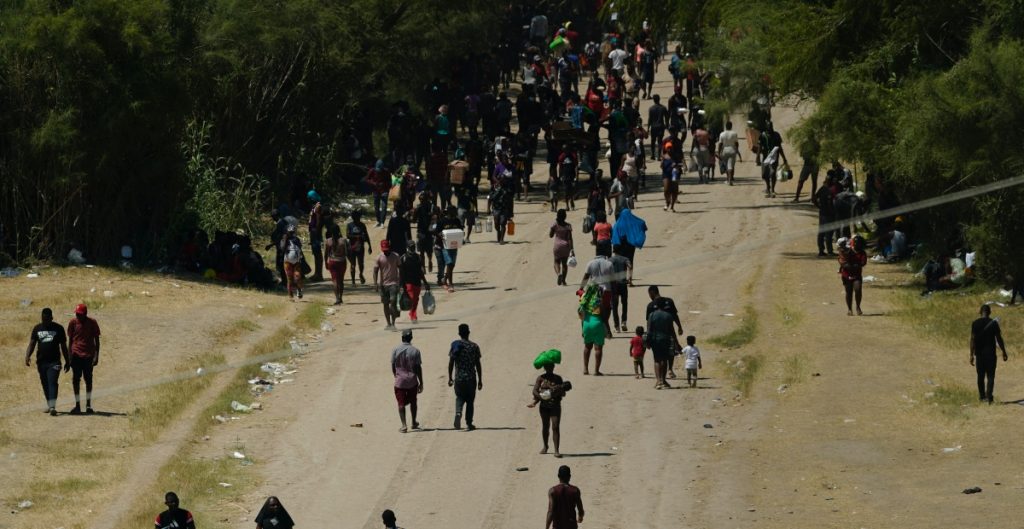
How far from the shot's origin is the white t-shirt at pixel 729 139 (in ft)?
125

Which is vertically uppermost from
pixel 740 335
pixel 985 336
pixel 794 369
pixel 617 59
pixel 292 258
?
pixel 617 59

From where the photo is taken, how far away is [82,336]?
2123 cm

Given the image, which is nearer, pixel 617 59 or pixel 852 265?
pixel 852 265

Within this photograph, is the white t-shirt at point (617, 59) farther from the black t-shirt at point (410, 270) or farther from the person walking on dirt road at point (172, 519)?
the person walking on dirt road at point (172, 519)

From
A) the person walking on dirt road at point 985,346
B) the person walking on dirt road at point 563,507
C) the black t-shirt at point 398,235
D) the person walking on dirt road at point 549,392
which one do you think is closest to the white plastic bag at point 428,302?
the black t-shirt at point 398,235

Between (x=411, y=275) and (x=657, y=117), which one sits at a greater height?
(x=657, y=117)

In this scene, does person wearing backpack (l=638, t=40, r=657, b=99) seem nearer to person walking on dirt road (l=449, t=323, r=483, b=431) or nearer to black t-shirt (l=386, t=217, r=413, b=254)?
black t-shirt (l=386, t=217, r=413, b=254)

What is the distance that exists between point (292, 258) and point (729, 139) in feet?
42.1

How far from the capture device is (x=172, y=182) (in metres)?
31.1

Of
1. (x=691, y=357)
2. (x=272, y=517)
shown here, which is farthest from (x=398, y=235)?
(x=272, y=517)

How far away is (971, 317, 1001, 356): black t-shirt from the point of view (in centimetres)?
2116

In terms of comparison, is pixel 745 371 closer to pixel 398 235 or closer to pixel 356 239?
pixel 398 235

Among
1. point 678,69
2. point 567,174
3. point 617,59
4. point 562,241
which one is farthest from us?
point 617,59

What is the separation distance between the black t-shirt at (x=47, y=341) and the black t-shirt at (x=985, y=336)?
10.6 m
